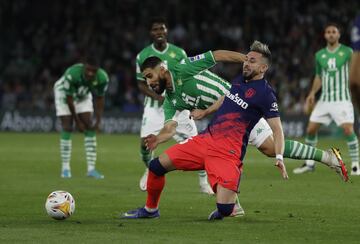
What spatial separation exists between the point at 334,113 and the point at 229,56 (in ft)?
21.0

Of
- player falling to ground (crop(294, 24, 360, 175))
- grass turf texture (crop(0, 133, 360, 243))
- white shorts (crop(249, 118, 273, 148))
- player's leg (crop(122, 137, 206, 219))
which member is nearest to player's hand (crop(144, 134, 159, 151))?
player's leg (crop(122, 137, 206, 219))

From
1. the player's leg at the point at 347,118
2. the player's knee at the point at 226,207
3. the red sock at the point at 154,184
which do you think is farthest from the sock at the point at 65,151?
the player's knee at the point at 226,207

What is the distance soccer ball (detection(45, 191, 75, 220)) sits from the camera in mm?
10398

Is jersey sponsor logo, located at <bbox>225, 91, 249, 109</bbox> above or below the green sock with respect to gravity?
above

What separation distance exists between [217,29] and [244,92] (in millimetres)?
23719

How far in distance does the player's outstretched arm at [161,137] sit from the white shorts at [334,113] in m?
6.59

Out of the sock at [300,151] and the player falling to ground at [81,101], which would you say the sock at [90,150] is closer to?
the player falling to ground at [81,101]

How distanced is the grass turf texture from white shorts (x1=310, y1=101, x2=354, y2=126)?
95cm

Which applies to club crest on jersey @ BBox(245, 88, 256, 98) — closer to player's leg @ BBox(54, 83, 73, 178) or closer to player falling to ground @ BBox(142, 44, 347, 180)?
player falling to ground @ BBox(142, 44, 347, 180)

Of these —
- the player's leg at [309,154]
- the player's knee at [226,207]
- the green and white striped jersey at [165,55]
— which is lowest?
the player's knee at [226,207]

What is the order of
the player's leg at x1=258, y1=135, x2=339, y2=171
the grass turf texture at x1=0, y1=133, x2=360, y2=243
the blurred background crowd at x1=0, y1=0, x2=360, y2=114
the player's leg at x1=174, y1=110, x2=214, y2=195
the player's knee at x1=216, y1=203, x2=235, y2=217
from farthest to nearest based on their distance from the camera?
the blurred background crowd at x1=0, y1=0, x2=360, y2=114, the player's leg at x1=174, y1=110, x2=214, y2=195, the player's leg at x1=258, y1=135, x2=339, y2=171, the player's knee at x1=216, y1=203, x2=235, y2=217, the grass turf texture at x1=0, y1=133, x2=360, y2=243

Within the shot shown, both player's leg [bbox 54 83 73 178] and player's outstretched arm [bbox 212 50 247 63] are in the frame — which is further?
player's leg [bbox 54 83 73 178]

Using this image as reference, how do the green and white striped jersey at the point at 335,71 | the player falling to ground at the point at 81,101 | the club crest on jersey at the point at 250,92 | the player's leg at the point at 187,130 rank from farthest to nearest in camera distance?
1. the green and white striped jersey at the point at 335,71
2. the player falling to ground at the point at 81,101
3. the player's leg at the point at 187,130
4. the club crest on jersey at the point at 250,92

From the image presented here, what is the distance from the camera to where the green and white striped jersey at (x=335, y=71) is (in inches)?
664
